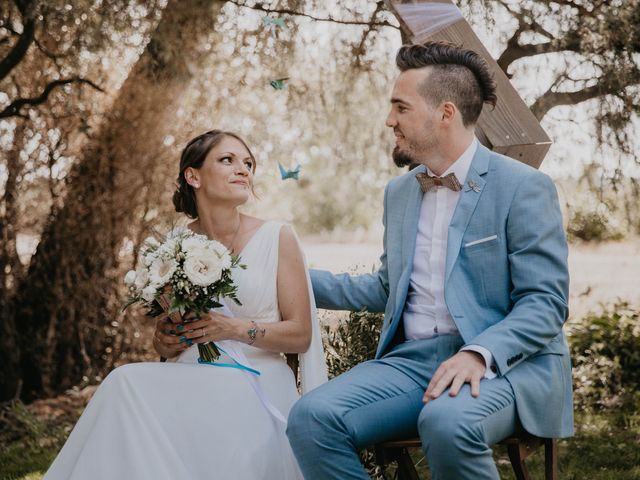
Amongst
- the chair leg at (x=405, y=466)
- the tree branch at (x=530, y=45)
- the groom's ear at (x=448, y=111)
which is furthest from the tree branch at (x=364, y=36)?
the chair leg at (x=405, y=466)

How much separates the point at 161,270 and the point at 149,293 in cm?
9

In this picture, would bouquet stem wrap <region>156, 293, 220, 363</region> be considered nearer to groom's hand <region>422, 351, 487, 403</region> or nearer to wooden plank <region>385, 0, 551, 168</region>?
groom's hand <region>422, 351, 487, 403</region>

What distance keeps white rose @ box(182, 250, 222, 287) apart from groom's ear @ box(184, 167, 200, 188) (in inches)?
29.9

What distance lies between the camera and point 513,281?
8.96 feet

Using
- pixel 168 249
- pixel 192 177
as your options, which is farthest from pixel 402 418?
pixel 192 177

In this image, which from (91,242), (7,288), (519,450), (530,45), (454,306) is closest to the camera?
(519,450)

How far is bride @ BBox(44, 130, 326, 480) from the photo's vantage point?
2822 mm

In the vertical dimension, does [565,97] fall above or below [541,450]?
above

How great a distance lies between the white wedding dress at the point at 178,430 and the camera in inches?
110

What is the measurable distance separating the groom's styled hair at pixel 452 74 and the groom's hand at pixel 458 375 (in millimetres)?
901

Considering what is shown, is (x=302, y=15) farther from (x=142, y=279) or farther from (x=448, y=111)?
(x=142, y=279)

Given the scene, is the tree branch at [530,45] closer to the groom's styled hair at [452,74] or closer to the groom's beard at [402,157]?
the groom's styled hair at [452,74]

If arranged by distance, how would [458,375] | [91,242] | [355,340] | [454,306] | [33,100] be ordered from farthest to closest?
[91,242], [33,100], [355,340], [454,306], [458,375]

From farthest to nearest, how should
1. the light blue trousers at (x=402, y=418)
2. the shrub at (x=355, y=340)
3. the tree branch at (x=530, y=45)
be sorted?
the tree branch at (x=530, y=45)
the shrub at (x=355, y=340)
the light blue trousers at (x=402, y=418)
